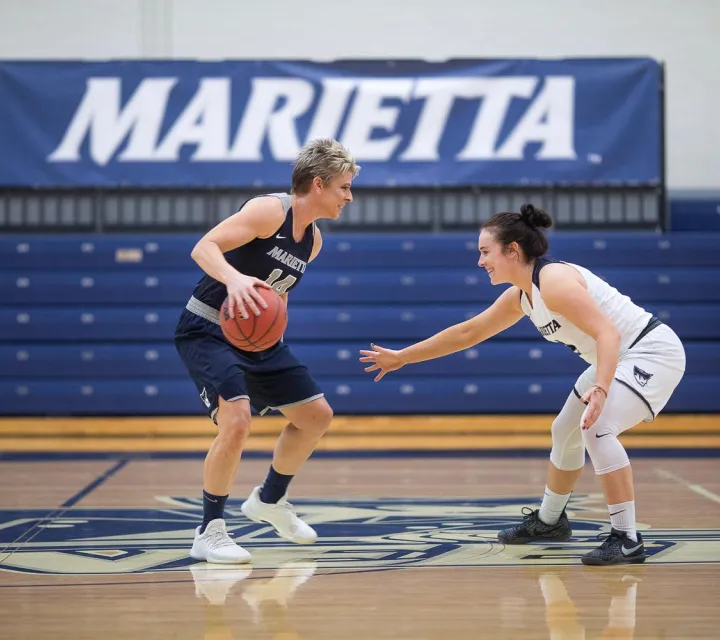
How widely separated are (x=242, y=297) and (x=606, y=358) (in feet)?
3.52

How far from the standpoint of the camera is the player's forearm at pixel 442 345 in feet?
11.2

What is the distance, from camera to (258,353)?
10.6ft

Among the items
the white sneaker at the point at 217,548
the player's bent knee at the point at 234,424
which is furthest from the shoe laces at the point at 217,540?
the player's bent knee at the point at 234,424

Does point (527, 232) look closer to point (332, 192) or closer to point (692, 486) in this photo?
point (332, 192)

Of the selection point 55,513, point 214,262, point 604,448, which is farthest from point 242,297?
point 55,513

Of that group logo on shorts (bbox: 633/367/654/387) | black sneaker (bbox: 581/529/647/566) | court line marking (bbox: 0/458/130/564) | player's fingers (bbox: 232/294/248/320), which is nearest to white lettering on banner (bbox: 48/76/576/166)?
court line marking (bbox: 0/458/130/564)

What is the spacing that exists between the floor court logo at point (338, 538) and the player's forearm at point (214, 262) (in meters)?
0.89

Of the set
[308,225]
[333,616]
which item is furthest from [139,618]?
[308,225]

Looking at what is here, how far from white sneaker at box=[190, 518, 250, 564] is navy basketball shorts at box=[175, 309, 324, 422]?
1.13ft

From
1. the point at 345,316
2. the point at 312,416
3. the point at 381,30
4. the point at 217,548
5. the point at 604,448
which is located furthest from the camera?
the point at 381,30

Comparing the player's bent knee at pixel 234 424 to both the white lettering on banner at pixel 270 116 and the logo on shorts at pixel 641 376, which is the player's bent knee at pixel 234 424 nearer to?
the logo on shorts at pixel 641 376

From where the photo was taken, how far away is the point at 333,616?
2.41 m

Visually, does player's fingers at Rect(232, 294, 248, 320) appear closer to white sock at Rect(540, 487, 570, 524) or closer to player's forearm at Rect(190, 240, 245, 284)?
player's forearm at Rect(190, 240, 245, 284)

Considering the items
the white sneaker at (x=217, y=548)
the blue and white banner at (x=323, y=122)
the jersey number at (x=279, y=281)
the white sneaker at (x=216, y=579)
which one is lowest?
the white sneaker at (x=216, y=579)
